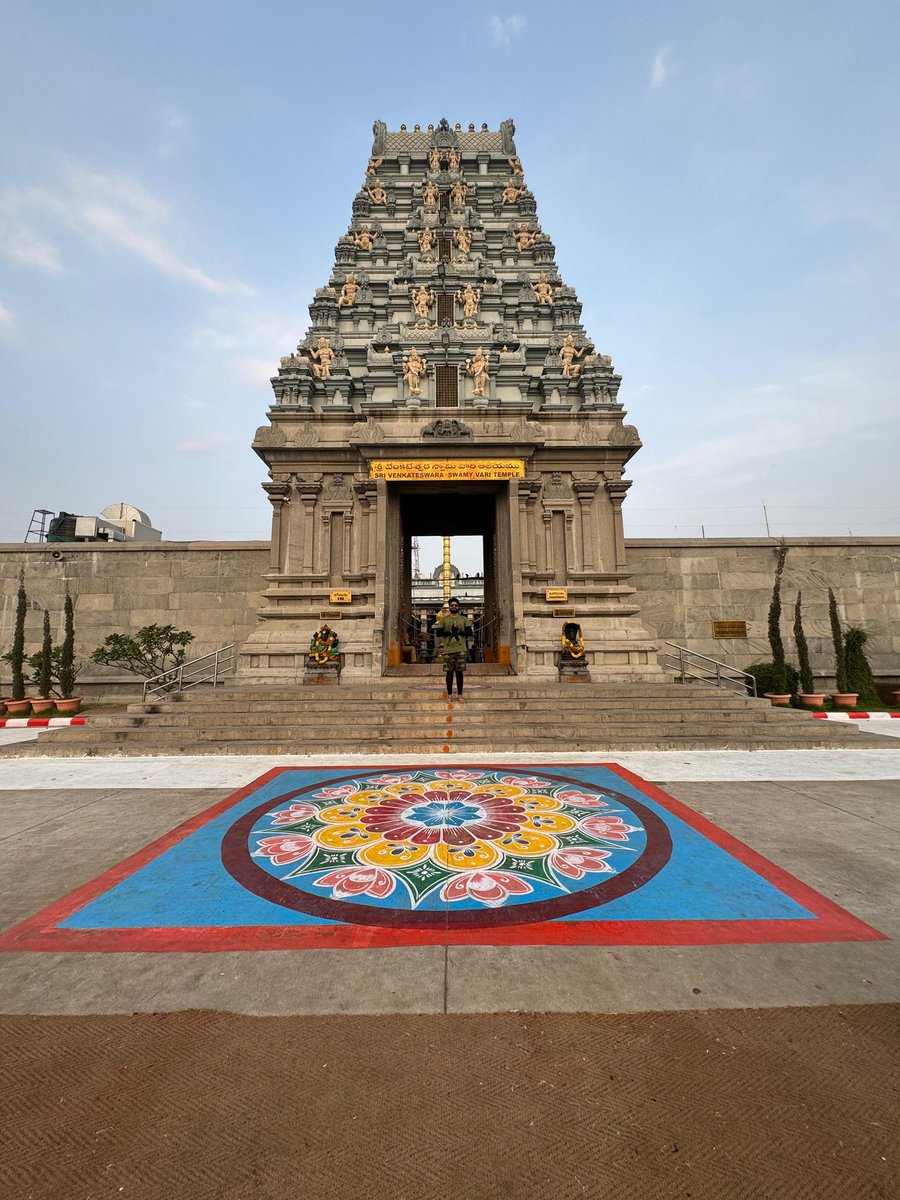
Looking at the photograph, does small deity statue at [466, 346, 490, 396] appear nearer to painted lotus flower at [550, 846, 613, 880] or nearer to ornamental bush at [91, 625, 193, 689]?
ornamental bush at [91, 625, 193, 689]

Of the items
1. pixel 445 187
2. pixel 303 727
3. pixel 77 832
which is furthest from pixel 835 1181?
pixel 445 187

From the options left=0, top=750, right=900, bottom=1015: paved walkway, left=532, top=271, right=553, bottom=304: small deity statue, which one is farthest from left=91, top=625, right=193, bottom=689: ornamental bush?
left=532, top=271, right=553, bottom=304: small deity statue

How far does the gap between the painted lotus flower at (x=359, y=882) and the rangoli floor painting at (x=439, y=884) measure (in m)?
0.01

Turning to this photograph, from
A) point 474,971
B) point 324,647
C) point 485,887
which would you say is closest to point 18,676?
point 324,647

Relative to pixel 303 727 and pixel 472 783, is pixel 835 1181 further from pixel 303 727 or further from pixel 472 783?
pixel 303 727

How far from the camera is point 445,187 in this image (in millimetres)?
21594

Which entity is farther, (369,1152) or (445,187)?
(445,187)

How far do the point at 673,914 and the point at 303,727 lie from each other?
23.2 feet

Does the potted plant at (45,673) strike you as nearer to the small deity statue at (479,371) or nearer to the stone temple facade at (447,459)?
the stone temple facade at (447,459)

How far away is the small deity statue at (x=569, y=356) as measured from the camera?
17.2 meters

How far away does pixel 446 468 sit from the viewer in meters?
15.0

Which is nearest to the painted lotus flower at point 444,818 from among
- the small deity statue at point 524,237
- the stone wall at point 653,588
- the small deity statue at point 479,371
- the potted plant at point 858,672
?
the stone wall at point 653,588

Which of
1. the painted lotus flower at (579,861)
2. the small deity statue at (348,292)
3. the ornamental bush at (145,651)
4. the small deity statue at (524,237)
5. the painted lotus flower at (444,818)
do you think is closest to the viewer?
the painted lotus flower at (579,861)

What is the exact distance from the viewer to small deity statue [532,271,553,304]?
61.1 feet
